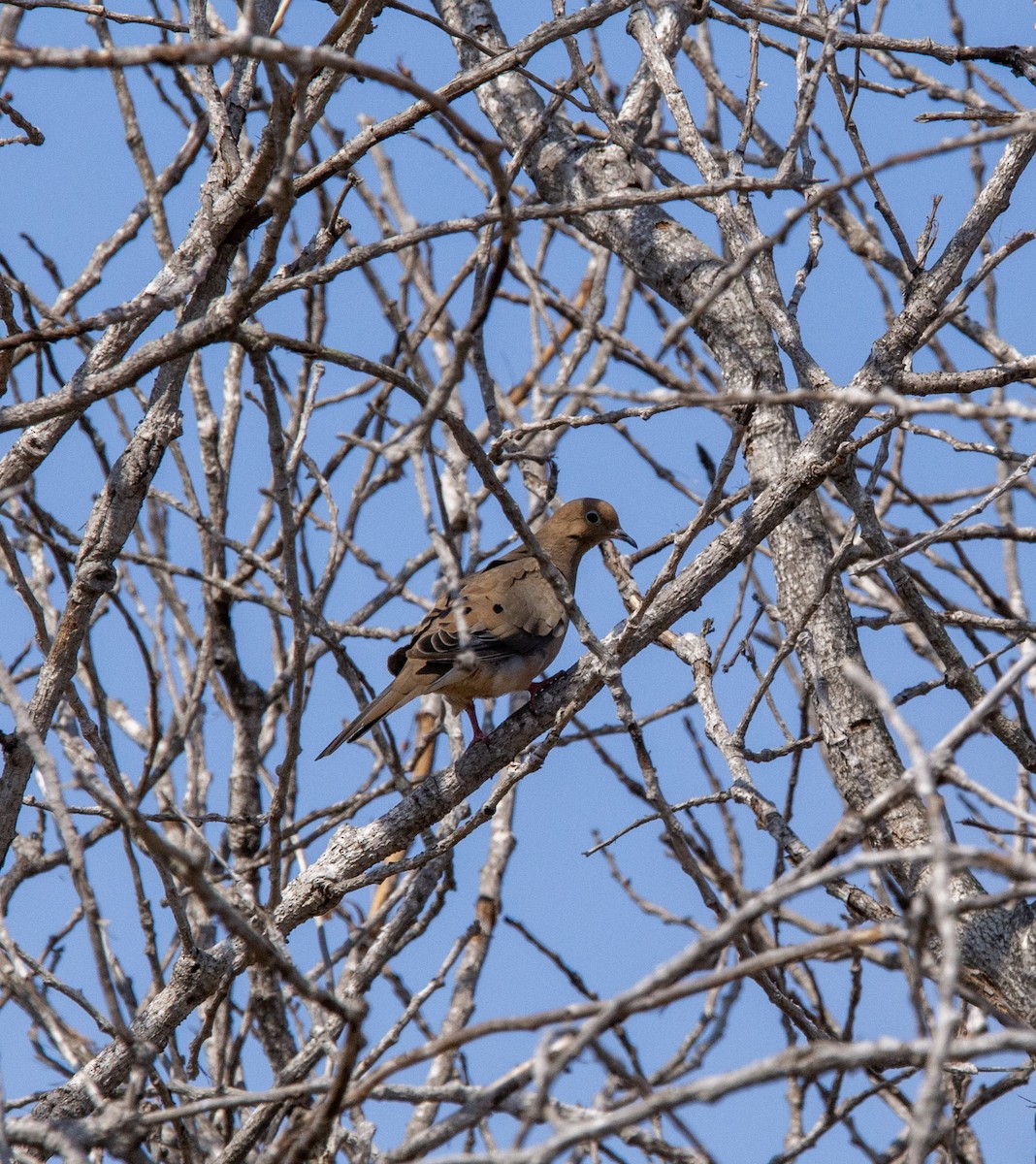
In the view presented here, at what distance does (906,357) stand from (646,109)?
6.96ft

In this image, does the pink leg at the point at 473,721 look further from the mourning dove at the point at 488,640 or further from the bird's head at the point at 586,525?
the bird's head at the point at 586,525

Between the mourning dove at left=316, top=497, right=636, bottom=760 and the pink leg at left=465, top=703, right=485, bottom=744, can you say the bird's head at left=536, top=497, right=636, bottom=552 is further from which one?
the pink leg at left=465, top=703, right=485, bottom=744

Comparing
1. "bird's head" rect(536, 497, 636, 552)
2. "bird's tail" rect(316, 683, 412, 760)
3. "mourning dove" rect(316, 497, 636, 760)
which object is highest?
"bird's head" rect(536, 497, 636, 552)

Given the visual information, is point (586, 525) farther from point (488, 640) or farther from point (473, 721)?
point (473, 721)

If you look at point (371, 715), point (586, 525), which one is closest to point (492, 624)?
point (371, 715)

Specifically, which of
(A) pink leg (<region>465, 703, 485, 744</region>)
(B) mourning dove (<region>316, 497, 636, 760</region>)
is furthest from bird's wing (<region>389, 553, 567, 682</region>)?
(A) pink leg (<region>465, 703, 485, 744</region>)

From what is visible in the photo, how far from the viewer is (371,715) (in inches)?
196

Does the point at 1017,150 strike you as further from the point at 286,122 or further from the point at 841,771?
the point at 286,122

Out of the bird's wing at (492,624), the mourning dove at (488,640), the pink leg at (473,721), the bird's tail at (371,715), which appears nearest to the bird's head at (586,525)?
the mourning dove at (488,640)

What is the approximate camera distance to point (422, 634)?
538 cm

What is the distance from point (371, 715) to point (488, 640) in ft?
2.57

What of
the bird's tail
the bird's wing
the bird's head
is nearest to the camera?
the bird's tail

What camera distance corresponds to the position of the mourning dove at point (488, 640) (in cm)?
515

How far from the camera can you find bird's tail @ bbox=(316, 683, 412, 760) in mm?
4941
